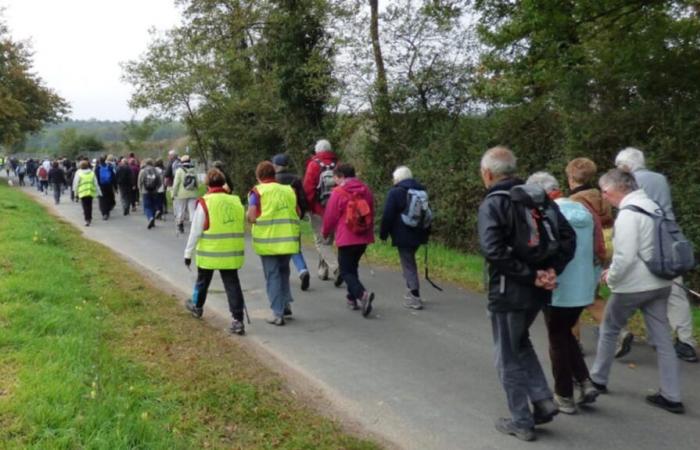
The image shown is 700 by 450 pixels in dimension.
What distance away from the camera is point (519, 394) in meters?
4.27

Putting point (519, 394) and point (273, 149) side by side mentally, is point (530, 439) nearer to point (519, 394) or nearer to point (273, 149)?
point (519, 394)

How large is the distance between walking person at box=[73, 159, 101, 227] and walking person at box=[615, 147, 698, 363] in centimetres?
1386

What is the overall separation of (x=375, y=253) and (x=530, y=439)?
762cm

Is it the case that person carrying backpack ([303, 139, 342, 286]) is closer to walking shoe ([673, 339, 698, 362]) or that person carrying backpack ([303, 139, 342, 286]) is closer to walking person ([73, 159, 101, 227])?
walking shoe ([673, 339, 698, 362])

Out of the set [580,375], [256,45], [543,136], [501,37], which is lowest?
[580,375]

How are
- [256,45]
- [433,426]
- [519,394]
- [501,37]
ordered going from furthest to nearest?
[256,45]
[501,37]
[433,426]
[519,394]

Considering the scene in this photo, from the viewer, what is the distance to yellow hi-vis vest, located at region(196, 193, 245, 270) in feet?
21.9

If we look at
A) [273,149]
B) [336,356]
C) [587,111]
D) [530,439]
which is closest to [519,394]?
[530,439]

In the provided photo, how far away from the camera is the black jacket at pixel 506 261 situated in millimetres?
4031

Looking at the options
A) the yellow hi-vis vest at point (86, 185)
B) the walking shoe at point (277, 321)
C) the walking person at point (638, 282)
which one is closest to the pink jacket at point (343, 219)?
the walking shoe at point (277, 321)

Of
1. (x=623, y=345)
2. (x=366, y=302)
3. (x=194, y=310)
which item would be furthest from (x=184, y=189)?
(x=623, y=345)

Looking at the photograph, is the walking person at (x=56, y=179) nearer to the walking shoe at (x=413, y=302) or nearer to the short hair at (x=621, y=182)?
the walking shoe at (x=413, y=302)

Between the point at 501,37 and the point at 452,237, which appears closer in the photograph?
the point at 501,37

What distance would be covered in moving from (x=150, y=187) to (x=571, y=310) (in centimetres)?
1321
